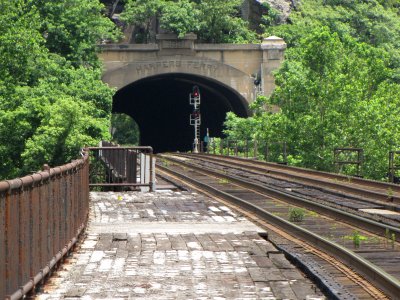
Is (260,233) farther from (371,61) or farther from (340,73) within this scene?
(371,61)

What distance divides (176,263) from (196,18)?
59.0 metres

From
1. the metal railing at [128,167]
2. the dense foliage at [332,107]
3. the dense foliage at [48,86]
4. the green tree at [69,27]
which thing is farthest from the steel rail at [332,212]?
the green tree at [69,27]

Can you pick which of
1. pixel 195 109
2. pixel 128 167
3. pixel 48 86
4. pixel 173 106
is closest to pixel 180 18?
pixel 195 109

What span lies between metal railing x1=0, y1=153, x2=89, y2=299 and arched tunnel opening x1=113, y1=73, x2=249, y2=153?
53.1 meters

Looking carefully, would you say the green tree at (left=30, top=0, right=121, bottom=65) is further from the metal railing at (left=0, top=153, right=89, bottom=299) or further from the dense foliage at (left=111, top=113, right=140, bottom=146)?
the dense foliage at (left=111, top=113, right=140, bottom=146)

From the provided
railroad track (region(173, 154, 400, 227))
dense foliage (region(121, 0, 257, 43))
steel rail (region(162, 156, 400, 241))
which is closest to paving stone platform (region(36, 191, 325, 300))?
steel rail (region(162, 156, 400, 241))

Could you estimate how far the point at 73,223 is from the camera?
42.8 ft

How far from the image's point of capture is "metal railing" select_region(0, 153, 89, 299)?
8031 millimetres

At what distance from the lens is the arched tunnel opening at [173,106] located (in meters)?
69.2

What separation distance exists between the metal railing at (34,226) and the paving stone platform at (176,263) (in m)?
0.26

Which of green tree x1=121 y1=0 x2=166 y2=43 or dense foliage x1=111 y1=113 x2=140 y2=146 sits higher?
green tree x1=121 y1=0 x2=166 y2=43

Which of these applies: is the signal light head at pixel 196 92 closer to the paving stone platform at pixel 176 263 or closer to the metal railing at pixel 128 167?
the metal railing at pixel 128 167

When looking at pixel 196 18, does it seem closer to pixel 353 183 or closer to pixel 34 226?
pixel 353 183

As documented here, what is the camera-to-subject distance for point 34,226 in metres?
9.56
